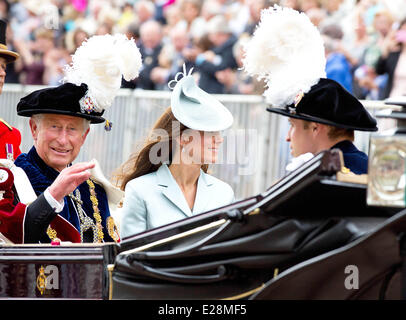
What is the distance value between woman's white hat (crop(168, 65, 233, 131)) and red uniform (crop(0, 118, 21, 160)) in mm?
1182

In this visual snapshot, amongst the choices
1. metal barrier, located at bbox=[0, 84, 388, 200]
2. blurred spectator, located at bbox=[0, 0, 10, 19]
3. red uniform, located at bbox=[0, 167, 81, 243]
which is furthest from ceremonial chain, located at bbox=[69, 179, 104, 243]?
blurred spectator, located at bbox=[0, 0, 10, 19]

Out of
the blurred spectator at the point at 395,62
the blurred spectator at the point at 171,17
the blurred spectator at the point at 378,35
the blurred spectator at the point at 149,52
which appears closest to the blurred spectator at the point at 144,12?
the blurred spectator at the point at 171,17

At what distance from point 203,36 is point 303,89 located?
19.4 feet

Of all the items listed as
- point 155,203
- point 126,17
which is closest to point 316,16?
point 126,17

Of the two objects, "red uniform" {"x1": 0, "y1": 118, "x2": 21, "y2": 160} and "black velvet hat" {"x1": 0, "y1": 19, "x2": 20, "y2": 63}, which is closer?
"red uniform" {"x1": 0, "y1": 118, "x2": 21, "y2": 160}

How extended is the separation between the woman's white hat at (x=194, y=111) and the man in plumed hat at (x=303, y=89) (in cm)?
28

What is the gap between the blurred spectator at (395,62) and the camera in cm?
825

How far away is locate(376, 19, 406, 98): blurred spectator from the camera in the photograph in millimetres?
8250

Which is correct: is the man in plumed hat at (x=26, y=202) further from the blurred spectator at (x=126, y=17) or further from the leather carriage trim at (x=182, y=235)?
the blurred spectator at (x=126, y=17)

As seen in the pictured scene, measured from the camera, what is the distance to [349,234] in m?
2.59

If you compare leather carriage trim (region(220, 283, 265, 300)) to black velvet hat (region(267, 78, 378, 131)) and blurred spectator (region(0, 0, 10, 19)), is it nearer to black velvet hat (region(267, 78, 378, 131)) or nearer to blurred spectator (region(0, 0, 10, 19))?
black velvet hat (region(267, 78, 378, 131))

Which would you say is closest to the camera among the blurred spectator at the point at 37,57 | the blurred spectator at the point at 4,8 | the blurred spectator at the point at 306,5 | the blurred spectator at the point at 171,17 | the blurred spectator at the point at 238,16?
the blurred spectator at the point at 306,5

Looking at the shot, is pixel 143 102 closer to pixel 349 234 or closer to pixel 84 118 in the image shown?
pixel 84 118

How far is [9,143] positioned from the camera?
4.85 meters
